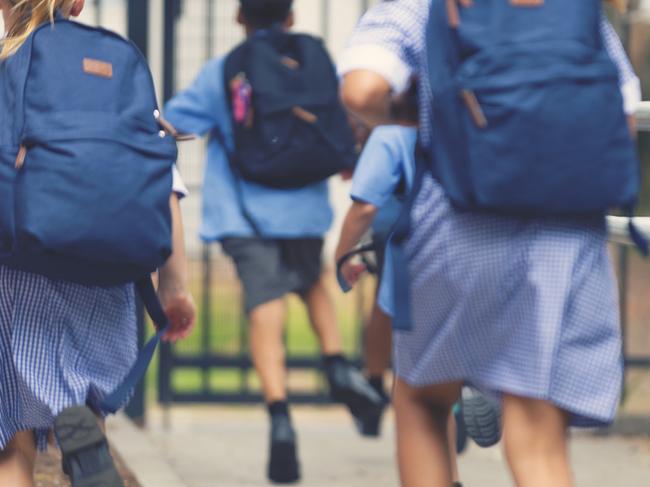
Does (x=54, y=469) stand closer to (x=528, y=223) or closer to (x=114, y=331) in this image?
(x=114, y=331)

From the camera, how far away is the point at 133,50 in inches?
140

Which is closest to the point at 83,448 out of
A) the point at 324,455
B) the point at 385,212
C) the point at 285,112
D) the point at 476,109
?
the point at 476,109

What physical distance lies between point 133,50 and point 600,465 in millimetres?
3570

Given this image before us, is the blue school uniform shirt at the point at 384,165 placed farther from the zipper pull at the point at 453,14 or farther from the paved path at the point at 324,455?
the paved path at the point at 324,455

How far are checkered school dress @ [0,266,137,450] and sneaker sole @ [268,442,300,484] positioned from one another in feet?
7.88

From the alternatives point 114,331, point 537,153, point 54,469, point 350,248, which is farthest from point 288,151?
point 537,153

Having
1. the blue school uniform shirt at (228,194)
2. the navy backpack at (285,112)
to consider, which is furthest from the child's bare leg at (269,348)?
the navy backpack at (285,112)

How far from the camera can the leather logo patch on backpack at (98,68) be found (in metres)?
3.44

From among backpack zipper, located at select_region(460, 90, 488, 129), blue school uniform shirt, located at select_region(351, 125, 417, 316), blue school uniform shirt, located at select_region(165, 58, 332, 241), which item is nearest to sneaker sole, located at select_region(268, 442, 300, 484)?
blue school uniform shirt, located at select_region(165, 58, 332, 241)

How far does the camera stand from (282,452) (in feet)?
19.7

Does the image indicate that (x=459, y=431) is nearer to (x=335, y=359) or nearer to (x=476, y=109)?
(x=335, y=359)

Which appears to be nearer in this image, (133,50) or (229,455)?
(133,50)

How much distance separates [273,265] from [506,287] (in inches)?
114

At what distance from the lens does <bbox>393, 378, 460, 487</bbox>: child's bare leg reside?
3627 millimetres
